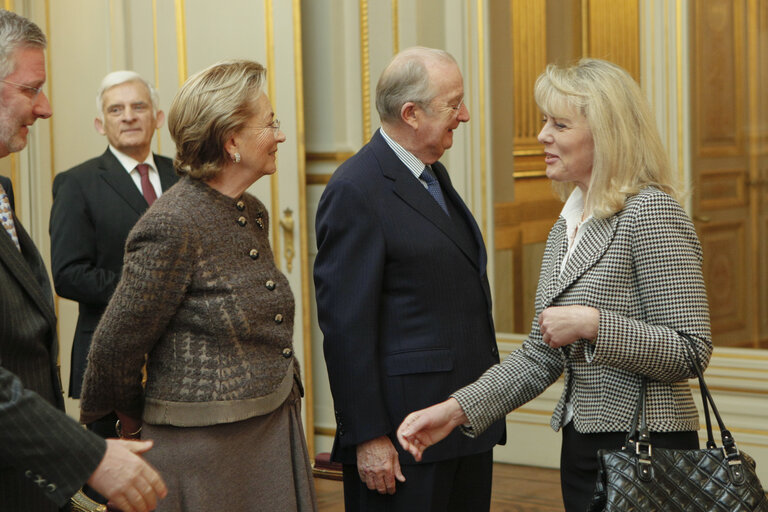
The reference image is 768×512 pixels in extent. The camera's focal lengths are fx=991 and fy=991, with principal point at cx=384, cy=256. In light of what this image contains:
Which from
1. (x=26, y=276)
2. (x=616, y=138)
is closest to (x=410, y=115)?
(x=616, y=138)

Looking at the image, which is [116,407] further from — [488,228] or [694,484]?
[488,228]

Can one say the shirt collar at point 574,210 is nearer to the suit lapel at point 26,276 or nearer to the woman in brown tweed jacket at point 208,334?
the woman in brown tweed jacket at point 208,334

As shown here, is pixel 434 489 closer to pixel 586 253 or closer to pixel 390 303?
pixel 390 303

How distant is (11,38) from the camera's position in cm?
200

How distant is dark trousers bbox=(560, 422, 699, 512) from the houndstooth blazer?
0.03 m

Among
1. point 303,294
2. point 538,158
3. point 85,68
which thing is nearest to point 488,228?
point 538,158

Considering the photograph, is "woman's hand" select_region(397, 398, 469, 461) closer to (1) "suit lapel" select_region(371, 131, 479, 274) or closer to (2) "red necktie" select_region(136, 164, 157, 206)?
(1) "suit lapel" select_region(371, 131, 479, 274)

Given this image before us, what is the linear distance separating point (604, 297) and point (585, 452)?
0.34m

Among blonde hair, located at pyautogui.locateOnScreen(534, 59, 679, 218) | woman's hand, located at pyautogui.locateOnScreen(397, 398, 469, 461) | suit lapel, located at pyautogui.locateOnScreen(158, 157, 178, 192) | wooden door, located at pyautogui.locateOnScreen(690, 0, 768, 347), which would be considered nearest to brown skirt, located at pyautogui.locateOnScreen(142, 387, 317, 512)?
woman's hand, located at pyautogui.locateOnScreen(397, 398, 469, 461)

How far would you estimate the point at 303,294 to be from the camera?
16.3 feet

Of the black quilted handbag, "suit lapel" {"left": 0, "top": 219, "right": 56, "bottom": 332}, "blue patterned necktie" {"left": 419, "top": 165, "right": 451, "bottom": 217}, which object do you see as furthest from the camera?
"blue patterned necktie" {"left": 419, "top": 165, "right": 451, "bottom": 217}

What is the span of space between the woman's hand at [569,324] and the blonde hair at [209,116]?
826 millimetres

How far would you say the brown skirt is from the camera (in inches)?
84.3

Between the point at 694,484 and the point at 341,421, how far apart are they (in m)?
0.91
